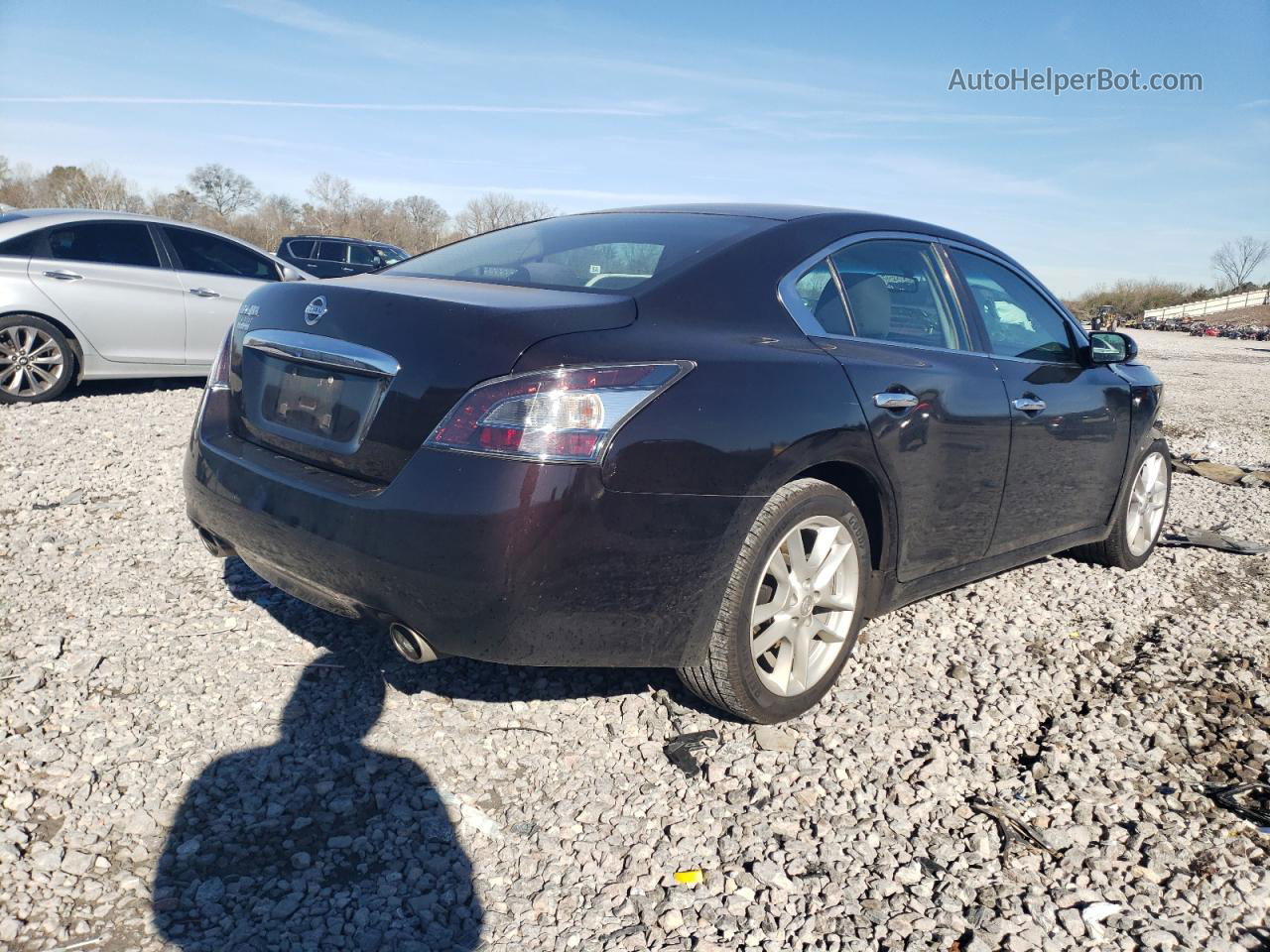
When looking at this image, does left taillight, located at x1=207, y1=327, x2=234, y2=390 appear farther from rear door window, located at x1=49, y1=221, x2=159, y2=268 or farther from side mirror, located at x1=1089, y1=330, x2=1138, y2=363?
rear door window, located at x1=49, y1=221, x2=159, y2=268

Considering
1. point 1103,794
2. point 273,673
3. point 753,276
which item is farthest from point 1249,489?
point 273,673

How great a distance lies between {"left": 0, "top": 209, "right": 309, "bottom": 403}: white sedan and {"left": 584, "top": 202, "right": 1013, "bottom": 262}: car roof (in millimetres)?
6011

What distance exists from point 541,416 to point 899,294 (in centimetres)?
175

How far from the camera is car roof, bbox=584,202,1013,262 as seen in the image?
339 cm

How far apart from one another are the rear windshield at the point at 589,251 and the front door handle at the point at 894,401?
0.69 metres

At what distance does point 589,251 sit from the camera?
322cm

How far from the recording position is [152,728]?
2824mm

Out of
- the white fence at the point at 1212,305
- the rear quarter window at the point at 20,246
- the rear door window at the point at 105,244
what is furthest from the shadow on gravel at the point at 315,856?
the white fence at the point at 1212,305

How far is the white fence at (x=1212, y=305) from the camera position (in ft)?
195

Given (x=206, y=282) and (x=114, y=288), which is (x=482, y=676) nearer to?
(x=114, y=288)

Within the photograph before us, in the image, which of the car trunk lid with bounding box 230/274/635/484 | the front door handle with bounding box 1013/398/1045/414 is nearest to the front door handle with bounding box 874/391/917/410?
the front door handle with bounding box 1013/398/1045/414

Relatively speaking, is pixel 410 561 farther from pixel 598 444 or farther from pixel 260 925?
pixel 260 925

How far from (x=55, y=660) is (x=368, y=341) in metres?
1.67

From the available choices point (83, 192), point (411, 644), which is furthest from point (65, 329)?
point (83, 192)
